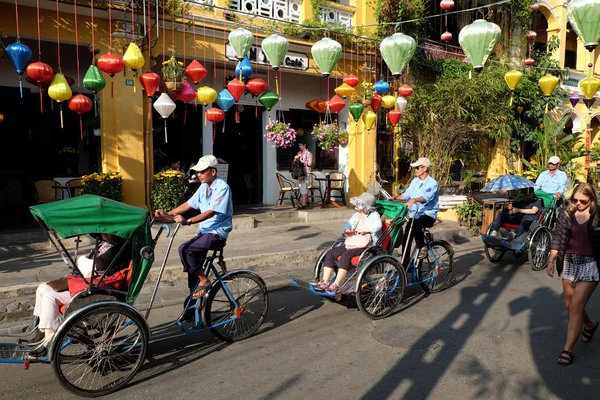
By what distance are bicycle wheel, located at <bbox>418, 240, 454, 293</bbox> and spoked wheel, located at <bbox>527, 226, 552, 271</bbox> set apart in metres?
2.06

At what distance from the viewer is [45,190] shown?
34.0 feet

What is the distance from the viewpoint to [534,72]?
1684cm

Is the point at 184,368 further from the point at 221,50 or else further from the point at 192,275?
the point at 221,50

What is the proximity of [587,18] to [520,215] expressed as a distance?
353 cm

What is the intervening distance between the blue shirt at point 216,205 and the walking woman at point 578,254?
128 inches

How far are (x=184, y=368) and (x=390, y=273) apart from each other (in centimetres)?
263

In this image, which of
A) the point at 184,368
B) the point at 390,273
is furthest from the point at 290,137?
the point at 184,368

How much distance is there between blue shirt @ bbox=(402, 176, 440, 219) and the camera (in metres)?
6.32

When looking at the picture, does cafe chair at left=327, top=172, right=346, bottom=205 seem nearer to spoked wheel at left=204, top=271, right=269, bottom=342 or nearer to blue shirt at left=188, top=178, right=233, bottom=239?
spoked wheel at left=204, top=271, right=269, bottom=342

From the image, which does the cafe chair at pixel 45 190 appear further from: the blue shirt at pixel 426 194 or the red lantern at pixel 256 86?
the blue shirt at pixel 426 194

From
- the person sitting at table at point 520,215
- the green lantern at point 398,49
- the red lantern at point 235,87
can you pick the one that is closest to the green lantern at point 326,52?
the green lantern at point 398,49

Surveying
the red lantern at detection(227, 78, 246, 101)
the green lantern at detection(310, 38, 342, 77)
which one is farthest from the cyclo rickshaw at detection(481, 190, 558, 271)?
the red lantern at detection(227, 78, 246, 101)

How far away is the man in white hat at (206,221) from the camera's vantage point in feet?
15.2

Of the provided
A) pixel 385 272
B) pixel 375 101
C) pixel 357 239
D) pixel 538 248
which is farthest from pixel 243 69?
pixel 538 248
